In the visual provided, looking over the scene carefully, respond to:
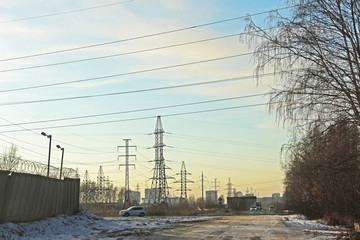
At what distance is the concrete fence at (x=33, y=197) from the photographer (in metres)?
19.8

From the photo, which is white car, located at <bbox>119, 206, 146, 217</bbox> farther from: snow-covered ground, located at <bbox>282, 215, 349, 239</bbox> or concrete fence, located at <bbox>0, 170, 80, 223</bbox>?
snow-covered ground, located at <bbox>282, 215, 349, 239</bbox>

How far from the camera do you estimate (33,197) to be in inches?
906

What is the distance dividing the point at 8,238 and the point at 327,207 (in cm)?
Answer: 2492

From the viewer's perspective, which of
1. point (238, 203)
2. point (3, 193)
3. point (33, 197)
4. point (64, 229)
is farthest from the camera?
point (238, 203)

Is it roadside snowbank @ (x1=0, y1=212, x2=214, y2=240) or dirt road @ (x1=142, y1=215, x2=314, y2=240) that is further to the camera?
dirt road @ (x1=142, y1=215, x2=314, y2=240)

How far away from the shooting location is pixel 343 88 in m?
13.3

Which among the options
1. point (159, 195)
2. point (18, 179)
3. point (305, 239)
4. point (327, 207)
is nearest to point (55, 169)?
point (18, 179)

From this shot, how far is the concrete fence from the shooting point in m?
19.8

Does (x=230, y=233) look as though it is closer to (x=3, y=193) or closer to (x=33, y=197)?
(x=33, y=197)

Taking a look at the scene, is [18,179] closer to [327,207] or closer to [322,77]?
[322,77]

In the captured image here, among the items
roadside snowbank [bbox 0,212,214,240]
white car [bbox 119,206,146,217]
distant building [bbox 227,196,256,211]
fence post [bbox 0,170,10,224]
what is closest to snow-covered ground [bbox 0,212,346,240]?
roadside snowbank [bbox 0,212,214,240]

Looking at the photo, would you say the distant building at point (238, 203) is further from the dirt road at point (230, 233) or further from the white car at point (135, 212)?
the dirt road at point (230, 233)

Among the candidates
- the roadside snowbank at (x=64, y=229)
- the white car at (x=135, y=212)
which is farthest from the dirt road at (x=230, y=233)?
the white car at (x=135, y=212)

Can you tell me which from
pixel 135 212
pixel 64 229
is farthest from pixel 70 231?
pixel 135 212
